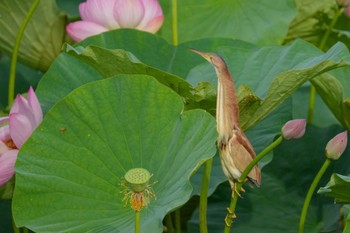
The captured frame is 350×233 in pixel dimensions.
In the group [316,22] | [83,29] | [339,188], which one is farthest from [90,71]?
[316,22]

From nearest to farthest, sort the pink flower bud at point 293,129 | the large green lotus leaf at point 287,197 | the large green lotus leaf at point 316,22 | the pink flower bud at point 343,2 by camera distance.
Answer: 1. the pink flower bud at point 293,129
2. the large green lotus leaf at point 287,197
3. the pink flower bud at point 343,2
4. the large green lotus leaf at point 316,22

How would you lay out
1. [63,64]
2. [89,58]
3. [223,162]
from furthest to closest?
[63,64] < [89,58] < [223,162]

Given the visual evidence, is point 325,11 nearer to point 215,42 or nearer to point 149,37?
point 215,42

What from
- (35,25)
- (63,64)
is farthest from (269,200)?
(35,25)

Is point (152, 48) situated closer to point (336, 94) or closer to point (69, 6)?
point (336, 94)

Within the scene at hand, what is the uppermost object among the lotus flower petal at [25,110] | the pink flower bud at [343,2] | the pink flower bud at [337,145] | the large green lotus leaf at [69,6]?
the pink flower bud at [337,145]

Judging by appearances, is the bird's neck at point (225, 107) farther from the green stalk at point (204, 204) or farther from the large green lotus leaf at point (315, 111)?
the large green lotus leaf at point (315, 111)

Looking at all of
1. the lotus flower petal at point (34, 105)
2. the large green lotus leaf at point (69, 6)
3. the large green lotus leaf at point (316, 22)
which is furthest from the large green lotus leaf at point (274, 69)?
the large green lotus leaf at point (69, 6)
